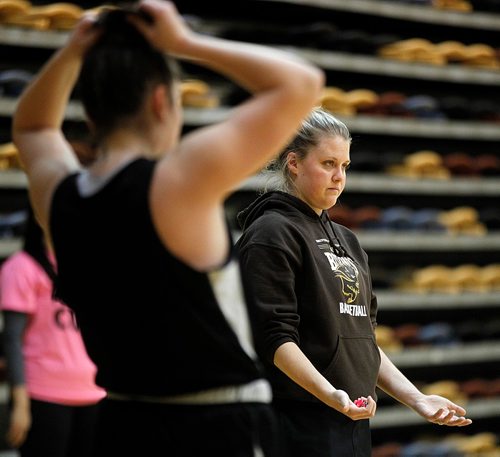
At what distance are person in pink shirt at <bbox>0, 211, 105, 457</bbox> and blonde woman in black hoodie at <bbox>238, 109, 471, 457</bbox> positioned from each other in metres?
1.55

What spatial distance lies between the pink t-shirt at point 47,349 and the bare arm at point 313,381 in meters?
1.73

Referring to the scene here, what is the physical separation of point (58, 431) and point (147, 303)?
2527 mm

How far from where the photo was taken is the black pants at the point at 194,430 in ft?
4.81

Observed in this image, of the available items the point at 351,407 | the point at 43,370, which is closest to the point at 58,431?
the point at 43,370

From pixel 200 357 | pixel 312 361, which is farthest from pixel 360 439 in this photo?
pixel 200 357

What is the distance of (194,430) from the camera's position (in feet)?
4.81

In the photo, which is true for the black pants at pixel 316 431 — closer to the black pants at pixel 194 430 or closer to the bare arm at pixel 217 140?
the black pants at pixel 194 430

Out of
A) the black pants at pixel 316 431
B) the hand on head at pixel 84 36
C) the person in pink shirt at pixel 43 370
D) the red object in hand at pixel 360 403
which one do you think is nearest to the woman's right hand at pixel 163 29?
the hand on head at pixel 84 36

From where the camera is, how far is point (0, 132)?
211 inches

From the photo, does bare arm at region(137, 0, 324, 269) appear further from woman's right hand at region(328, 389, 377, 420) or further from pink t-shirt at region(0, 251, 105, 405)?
pink t-shirt at region(0, 251, 105, 405)

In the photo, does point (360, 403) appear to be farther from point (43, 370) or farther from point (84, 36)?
point (43, 370)

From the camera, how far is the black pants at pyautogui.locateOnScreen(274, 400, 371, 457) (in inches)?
93.7

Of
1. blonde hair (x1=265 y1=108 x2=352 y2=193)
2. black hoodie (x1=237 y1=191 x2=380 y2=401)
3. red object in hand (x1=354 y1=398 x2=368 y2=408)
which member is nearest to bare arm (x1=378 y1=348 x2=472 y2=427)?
black hoodie (x1=237 y1=191 x2=380 y2=401)

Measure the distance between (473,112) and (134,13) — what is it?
5774 mm
